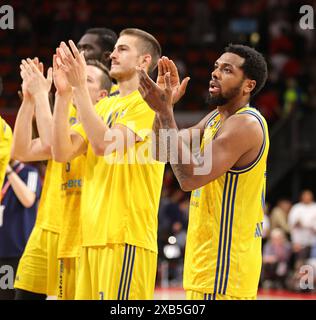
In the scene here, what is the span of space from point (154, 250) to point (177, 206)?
9.58 m

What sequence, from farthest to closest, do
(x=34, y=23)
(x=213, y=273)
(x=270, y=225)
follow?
(x=34, y=23), (x=270, y=225), (x=213, y=273)

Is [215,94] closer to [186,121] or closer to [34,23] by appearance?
[186,121]

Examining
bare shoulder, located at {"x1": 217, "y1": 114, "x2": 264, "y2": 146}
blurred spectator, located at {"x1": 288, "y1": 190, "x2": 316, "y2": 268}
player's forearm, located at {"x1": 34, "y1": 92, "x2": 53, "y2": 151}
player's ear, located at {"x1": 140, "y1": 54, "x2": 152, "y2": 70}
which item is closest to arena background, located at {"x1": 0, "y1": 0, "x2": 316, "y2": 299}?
blurred spectator, located at {"x1": 288, "y1": 190, "x2": 316, "y2": 268}

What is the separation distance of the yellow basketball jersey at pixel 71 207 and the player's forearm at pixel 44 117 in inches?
11.9

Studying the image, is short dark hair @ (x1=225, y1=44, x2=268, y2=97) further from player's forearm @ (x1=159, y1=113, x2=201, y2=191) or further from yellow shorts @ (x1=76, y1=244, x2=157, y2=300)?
yellow shorts @ (x1=76, y1=244, x2=157, y2=300)

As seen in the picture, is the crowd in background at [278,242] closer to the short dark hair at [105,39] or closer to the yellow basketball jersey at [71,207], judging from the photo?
the short dark hair at [105,39]

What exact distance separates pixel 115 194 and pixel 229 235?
89cm

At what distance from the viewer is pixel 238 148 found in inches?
199

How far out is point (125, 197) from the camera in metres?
5.58

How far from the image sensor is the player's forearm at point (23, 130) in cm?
623

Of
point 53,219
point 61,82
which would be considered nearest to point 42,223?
point 53,219

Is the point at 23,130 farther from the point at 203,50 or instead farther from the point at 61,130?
the point at 203,50

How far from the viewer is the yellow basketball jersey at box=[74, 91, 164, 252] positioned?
18.1 feet

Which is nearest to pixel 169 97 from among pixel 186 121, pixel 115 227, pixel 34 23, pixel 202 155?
pixel 202 155
